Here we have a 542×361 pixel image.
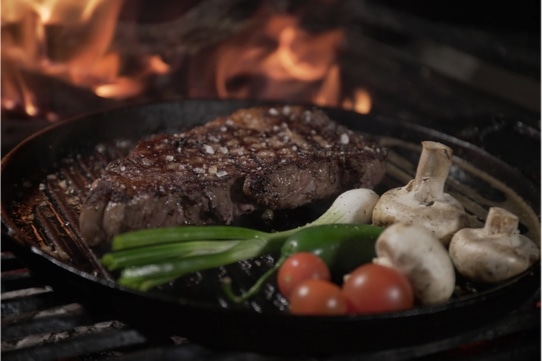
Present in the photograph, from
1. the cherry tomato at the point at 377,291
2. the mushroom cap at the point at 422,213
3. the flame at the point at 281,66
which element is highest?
the flame at the point at 281,66

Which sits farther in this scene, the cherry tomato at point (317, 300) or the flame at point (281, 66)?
the flame at point (281, 66)

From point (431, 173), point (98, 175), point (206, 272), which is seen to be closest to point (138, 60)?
point (98, 175)

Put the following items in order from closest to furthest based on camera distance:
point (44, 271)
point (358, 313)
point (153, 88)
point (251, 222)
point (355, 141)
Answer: point (358, 313) → point (44, 271) → point (251, 222) → point (355, 141) → point (153, 88)

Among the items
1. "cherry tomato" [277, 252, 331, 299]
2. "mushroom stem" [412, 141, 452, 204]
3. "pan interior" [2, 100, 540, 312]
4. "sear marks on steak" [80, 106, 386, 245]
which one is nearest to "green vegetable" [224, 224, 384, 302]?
"cherry tomato" [277, 252, 331, 299]

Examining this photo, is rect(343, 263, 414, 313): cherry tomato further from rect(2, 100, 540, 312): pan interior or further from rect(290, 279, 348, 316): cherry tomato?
rect(2, 100, 540, 312): pan interior

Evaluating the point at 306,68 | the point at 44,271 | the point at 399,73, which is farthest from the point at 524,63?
the point at 44,271

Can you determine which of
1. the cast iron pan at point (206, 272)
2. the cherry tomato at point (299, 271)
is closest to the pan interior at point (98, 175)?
the cast iron pan at point (206, 272)

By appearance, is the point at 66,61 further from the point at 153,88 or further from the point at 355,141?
the point at 355,141

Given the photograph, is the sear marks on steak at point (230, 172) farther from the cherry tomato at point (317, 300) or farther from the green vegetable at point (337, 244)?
the cherry tomato at point (317, 300)
